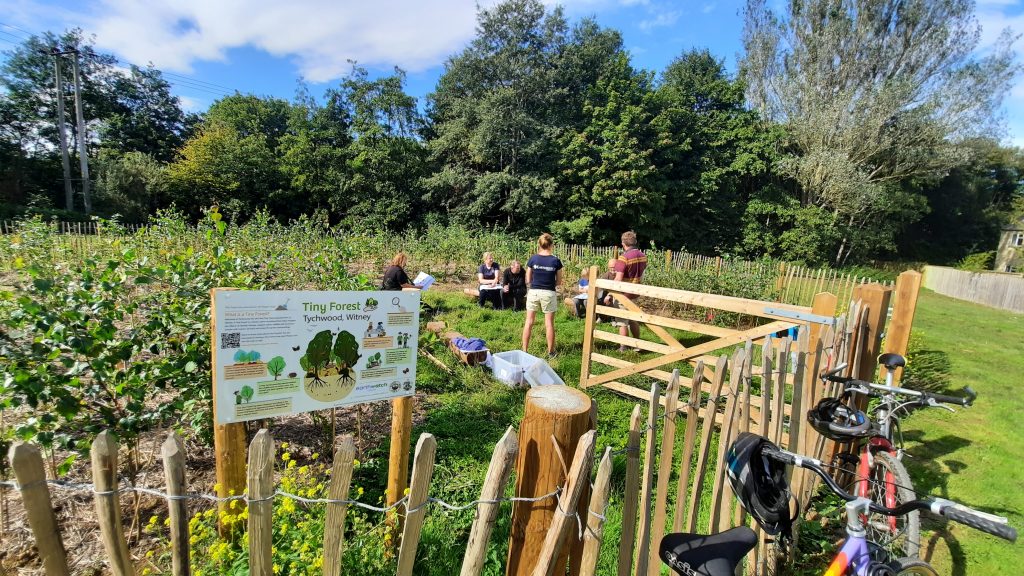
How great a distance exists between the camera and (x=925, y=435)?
438cm

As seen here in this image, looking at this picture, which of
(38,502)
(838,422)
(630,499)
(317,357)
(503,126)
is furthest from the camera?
(503,126)

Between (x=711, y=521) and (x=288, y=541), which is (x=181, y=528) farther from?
(x=711, y=521)

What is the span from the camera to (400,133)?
3012 centimetres

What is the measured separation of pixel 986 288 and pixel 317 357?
26397 millimetres

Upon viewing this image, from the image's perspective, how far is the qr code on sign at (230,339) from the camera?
181 cm

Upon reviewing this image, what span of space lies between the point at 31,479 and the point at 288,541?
3.72 feet

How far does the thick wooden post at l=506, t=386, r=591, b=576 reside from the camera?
1457mm

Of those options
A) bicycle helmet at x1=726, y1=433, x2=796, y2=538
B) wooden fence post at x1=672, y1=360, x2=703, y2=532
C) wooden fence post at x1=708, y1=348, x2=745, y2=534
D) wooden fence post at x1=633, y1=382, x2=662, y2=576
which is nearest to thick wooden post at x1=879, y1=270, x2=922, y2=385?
wooden fence post at x1=708, y1=348, x2=745, y2=534

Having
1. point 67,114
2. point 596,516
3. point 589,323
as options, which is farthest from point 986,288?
point 67,114

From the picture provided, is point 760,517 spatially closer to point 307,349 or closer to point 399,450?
point 399,450

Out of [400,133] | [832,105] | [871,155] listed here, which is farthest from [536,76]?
[871,155]

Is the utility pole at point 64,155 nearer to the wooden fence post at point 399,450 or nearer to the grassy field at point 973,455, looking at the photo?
the wooden fence post at point 399,450

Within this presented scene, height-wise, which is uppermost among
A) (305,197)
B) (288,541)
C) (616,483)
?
(305,197)

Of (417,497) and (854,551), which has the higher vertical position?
(417,497)
